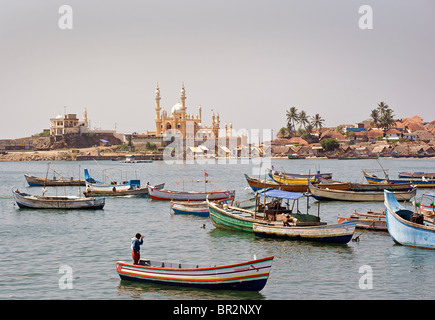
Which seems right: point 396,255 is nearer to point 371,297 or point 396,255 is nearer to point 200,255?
point 371,297

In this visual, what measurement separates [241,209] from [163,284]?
1212 cm

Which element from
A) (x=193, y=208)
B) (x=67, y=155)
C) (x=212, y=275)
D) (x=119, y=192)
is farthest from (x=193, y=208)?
(x=67, y=155)

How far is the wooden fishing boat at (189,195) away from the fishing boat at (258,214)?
367 inches

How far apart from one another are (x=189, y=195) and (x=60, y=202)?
410 inches

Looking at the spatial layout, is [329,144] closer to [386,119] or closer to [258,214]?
[386,119]

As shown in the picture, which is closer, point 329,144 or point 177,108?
point 329,144

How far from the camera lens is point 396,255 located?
25.6m

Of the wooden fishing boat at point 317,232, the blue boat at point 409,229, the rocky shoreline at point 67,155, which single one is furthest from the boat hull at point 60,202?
the rocky shoreline at point 67,155

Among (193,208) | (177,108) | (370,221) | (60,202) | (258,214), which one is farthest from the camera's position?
(177,108)

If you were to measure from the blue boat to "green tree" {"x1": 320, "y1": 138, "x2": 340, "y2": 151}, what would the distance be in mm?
143846

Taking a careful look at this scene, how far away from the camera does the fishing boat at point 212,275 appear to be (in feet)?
63.0

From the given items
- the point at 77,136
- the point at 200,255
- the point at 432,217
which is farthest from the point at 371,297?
the point at 77,136

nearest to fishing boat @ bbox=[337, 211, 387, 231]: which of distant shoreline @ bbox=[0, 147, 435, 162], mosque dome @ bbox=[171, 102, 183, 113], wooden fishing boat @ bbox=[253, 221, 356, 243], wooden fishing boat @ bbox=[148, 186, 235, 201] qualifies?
wooden fishing boat @ bbox=[253, 221, 356, 243]

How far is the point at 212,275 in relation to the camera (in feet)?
64.1
